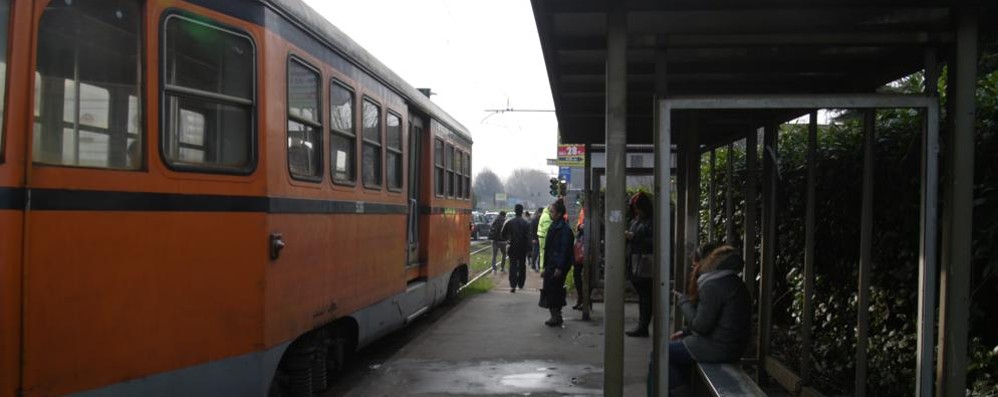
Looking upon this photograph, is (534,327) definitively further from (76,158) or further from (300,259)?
(76,158)

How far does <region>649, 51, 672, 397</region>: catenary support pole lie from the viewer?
13.5ft

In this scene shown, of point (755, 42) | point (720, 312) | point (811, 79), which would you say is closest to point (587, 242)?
point (811, 79)

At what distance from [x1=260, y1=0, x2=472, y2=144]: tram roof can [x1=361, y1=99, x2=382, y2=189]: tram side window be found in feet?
1.13

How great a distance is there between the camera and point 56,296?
347 cm

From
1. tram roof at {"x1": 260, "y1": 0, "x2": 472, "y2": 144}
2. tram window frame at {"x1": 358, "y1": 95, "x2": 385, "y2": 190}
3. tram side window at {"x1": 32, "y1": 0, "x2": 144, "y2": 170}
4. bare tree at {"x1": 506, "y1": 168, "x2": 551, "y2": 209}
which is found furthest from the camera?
bare tree at {"x1": 506, "y1": 168, "x2": 551, "y2": 209}

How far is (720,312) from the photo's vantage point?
15.2ft

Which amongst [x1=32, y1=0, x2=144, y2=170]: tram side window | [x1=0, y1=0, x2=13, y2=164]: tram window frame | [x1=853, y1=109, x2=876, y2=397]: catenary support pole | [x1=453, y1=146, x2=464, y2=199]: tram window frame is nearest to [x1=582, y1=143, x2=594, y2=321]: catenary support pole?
[x1=453, y1=146, x2=464, y2=199]: tram window frame

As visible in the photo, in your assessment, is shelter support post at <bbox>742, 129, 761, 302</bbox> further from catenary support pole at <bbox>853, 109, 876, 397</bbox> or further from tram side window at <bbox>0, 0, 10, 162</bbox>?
tram side window at <bbox>0, 0, 10, 162</bbox>

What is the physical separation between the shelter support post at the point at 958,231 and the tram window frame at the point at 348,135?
13.1ft

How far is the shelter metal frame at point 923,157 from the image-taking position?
3.87 metres

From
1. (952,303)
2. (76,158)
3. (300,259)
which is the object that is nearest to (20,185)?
(76,158)

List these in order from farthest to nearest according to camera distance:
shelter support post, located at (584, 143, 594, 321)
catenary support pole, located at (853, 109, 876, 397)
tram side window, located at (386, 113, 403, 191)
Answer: shelter support post, located at (584, 143, 594, 321)
tram side window, located at (386, 113, 403, 191)
catenary support pole, located at (853, 109, 876, 397)

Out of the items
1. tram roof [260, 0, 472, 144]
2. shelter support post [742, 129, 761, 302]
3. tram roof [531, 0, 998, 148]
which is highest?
tram roof [260, 0, 472, 144]

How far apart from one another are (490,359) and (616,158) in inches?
162
